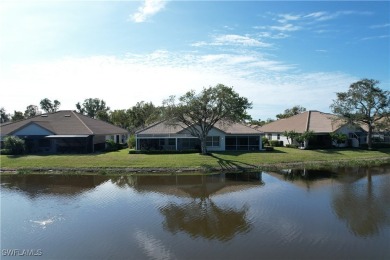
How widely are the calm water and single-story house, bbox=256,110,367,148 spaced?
2142cm

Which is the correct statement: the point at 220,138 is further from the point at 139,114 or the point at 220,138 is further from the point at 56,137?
the point at 139,114

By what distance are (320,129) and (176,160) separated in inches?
1026

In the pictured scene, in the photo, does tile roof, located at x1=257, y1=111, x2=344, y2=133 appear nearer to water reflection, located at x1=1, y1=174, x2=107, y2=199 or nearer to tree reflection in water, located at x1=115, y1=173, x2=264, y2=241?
tree reflection in water, located at x1=115, y1=173, x2=264, y2=241

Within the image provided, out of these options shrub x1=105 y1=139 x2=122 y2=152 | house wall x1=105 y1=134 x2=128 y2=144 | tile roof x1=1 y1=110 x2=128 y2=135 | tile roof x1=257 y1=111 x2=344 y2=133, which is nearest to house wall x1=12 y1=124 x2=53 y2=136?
tile roof x1=1 y1=110 x2=128 y2=135

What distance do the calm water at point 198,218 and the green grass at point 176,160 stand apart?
5.33 metres

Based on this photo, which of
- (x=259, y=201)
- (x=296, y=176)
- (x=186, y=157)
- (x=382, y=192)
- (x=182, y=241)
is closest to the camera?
(x=182, y=241)

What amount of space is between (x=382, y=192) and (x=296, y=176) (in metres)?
8.58

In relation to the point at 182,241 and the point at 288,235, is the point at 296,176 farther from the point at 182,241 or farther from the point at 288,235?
the point at 182,241

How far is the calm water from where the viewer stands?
1368 cm

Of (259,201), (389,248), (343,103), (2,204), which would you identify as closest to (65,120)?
(2,204)

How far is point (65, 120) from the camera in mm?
49594

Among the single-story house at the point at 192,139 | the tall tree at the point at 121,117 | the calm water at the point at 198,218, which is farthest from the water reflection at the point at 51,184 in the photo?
the tall tree at the point at 121,117

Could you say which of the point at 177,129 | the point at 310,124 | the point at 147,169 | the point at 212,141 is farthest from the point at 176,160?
the point at 310,124

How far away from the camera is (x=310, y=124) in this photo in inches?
2060
